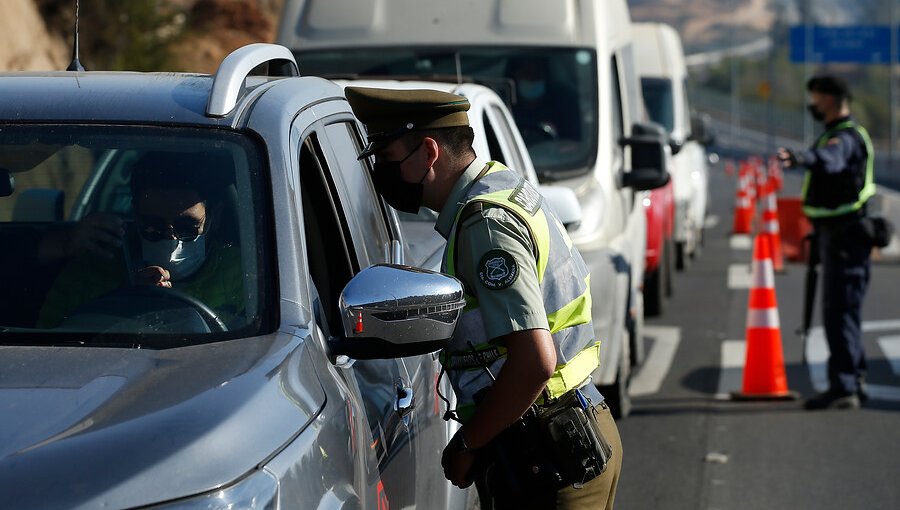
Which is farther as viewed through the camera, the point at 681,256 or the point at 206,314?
the point at 681,256

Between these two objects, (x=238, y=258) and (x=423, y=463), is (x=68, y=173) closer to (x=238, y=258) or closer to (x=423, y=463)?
(x=238, y=258)

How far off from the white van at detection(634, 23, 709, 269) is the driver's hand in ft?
44.6

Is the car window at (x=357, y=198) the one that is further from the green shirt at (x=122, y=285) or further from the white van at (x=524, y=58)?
the white van at (x=524, y=58)

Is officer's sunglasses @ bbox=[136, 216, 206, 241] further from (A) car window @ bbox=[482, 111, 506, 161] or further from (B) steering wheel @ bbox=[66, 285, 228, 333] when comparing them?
(A) car window @ bbox=[482, 111, 506, 161]

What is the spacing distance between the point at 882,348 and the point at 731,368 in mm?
1578

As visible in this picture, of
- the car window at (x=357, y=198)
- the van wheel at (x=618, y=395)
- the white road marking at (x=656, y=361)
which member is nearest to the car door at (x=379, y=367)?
the car window at (x=357, y=198)

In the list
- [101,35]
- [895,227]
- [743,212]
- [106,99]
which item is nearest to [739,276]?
[895,227]

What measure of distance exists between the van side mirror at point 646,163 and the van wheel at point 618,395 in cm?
148

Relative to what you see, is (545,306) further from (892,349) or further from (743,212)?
(743,212)

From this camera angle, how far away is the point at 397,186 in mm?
3410

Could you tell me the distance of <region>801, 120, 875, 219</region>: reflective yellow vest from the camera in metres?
9.10

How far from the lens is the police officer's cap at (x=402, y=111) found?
3.32 m

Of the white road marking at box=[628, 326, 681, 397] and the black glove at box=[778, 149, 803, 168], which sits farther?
the white road marking at box=[628, 326, 681, 397]

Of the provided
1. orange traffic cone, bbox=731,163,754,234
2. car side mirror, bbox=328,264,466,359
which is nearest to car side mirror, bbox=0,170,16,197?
A: car side mirror, bbox=328,264,466,359
